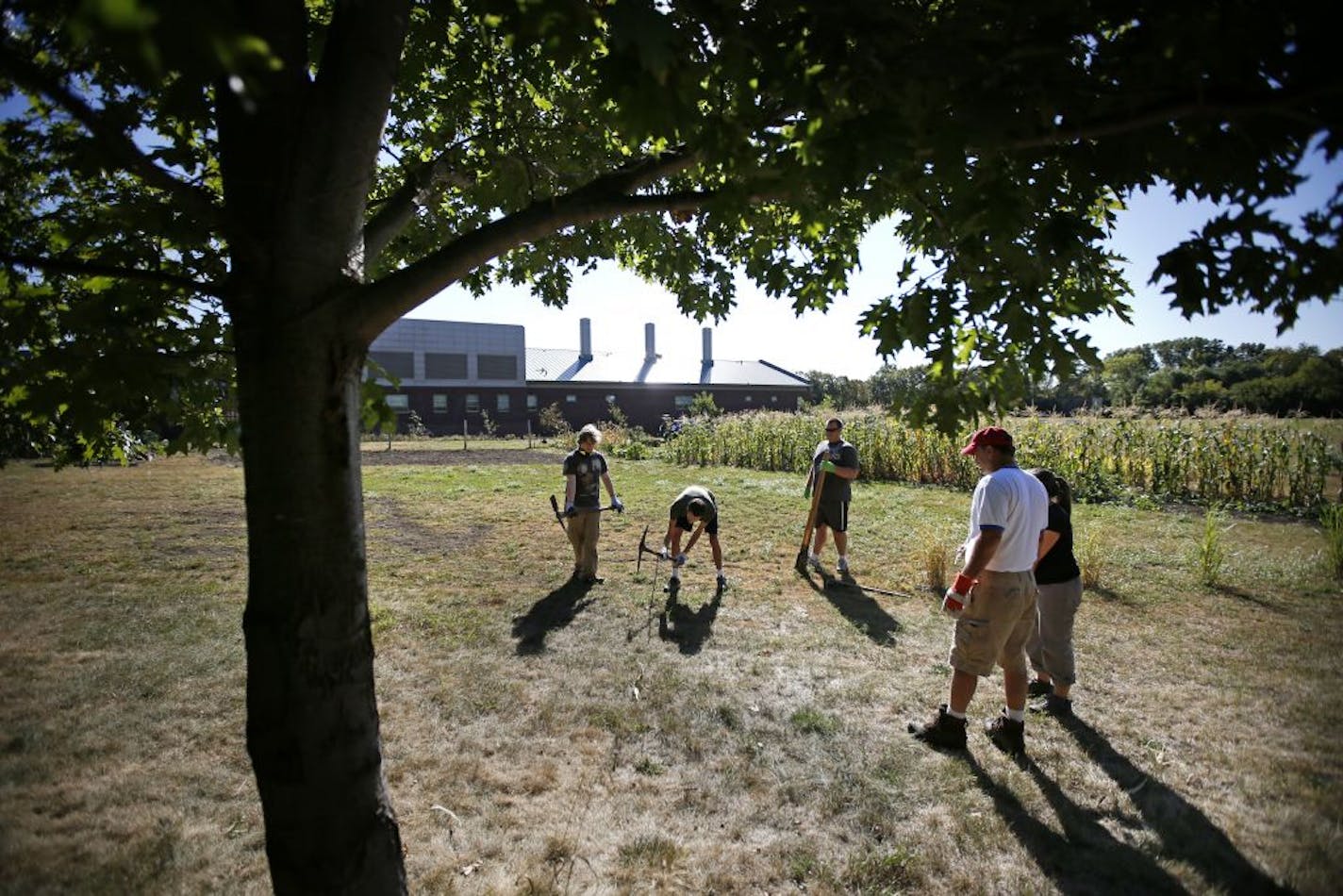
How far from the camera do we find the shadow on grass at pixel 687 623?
618 cm

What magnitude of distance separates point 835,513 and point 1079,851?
546cm

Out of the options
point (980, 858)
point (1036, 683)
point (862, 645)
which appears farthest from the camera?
point (862, 645)

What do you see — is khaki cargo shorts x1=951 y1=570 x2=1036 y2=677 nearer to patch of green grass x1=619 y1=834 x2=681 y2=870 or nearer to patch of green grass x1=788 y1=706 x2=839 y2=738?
patch of green grass x1=788 y1=706 x2=839 y2=738

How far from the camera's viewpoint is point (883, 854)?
3.31 m

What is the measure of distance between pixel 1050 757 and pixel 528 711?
12.3 feet

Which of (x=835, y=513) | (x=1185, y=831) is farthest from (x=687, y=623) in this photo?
(x=1185, y=831)

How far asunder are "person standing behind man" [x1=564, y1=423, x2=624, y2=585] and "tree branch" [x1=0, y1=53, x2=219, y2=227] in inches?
232

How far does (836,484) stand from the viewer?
8.64 m

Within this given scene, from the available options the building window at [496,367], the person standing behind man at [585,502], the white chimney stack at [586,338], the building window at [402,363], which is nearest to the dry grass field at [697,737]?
the person standing behind man at [585,502]

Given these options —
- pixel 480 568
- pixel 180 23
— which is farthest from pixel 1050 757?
pixel 480 568

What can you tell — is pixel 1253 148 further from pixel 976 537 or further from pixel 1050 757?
pixel 1050 757

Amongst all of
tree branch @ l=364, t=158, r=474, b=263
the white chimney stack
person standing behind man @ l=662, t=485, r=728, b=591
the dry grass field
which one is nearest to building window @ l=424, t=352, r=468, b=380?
the white chimney stack

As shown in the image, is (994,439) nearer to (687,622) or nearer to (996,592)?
(996,592)

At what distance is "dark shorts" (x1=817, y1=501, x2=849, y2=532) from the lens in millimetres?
8609
